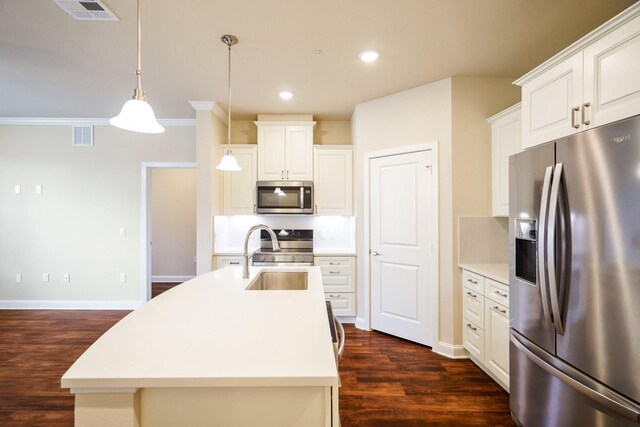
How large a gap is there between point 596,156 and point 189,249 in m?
5.92

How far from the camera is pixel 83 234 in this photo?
4117 millimetres

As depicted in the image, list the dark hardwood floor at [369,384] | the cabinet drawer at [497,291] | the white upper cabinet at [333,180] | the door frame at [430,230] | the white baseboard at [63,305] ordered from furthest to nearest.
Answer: the white baseboard at [63,305] → the white upper cabinet at [333,180] → the door frame at [430,230] → the cabinet drawer at [497,291] → the dark hardwood floor at [369,384]

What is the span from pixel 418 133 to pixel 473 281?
5.05 ft

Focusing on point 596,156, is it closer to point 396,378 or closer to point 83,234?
point 396,378

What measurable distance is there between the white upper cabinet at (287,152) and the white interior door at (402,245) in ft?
3.17

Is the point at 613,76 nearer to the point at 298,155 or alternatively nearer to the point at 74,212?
the point at 298,155

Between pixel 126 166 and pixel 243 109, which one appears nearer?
pixel 243 109

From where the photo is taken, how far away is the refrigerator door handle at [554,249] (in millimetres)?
1388

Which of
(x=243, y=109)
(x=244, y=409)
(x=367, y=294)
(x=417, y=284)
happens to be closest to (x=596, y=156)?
(x=244, y=409)

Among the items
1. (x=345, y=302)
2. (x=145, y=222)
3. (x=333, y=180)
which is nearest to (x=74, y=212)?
(x=145, y=222)

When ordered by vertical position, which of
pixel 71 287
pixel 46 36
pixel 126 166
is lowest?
pixel 71 287

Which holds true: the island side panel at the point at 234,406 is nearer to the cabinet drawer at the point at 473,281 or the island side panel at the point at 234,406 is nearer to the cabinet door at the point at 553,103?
the cabinet door at the point at 553,103

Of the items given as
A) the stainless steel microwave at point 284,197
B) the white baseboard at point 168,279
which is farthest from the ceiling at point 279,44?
the white baseboard at point 168,279

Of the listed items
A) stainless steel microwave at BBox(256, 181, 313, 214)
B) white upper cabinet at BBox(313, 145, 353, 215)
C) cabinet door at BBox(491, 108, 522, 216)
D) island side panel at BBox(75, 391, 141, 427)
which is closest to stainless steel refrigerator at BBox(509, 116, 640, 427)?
cabinet door at BBox(491, 108, 522, 216)
